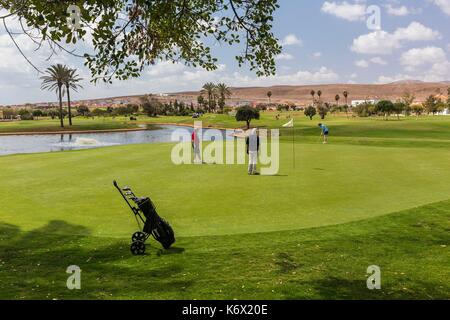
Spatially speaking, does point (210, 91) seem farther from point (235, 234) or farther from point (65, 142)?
point (235, 234)

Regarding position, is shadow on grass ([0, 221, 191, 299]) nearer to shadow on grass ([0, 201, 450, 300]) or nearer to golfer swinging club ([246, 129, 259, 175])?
shadow on grass ([0, 201, 450, 300])

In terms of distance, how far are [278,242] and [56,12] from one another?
6.34 metres

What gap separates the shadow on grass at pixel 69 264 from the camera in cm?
686

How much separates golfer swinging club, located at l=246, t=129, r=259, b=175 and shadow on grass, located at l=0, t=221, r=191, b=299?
9219 millimetres

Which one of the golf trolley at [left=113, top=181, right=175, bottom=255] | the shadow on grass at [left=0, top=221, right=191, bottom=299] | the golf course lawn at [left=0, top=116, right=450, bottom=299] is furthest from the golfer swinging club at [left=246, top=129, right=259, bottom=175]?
the golf trolley at [left=113, top=181, right=175, bottom=255]

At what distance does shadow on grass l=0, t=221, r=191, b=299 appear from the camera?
686cm

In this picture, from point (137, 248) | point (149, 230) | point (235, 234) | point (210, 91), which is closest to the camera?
point (137, 248)

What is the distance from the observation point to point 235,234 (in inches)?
390

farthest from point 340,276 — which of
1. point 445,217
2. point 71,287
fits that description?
point 445,217

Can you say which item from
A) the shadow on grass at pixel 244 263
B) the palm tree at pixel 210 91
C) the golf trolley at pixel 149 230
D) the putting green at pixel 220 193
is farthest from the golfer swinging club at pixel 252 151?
the palm tree at pixel 210 91

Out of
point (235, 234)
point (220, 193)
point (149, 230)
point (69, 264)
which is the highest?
point (149, 230)

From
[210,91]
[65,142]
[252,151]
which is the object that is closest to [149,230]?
[252,151]

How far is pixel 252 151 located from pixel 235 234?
9.01 m
